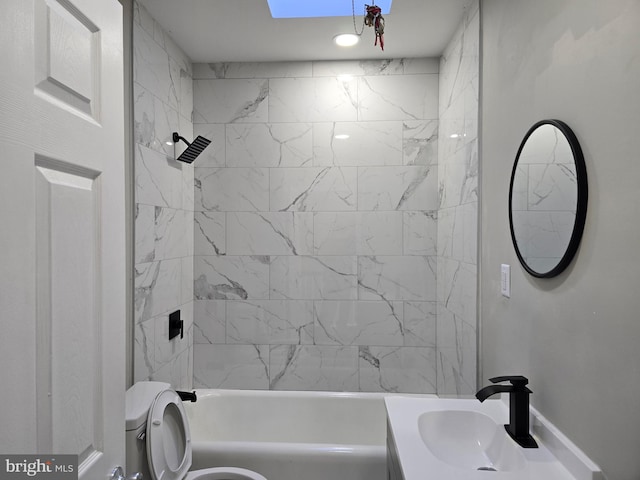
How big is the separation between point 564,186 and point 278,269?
1.94 metres

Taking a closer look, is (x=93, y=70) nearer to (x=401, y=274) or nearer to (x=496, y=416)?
(x=496, y=416)

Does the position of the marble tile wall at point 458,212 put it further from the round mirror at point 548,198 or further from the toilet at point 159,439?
the toilet at point 159,439

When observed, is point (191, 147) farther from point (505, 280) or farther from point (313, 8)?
point (505, 280)

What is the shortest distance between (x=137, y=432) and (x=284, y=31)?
2240 mm

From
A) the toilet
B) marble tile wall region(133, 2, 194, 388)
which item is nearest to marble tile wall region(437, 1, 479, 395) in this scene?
the toilet

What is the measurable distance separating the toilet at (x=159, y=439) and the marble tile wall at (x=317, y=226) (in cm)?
89

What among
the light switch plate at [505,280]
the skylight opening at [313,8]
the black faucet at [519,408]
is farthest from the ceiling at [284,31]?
the black faucet at [519,408]

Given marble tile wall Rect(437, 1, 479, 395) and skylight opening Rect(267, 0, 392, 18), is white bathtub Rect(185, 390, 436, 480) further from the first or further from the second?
skylight opening Rect(267, 0, 392, 18)

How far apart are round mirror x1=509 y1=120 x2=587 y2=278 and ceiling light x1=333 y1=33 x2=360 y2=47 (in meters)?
1.40

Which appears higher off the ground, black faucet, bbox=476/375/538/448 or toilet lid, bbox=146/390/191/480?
black faucet, bbox=476/375/538/448

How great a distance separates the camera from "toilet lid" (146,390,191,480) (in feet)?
5.41

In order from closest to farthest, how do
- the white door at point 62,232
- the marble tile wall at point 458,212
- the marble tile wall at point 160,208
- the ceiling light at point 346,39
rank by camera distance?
the white door at point 62,232 → the marble tile wall at point 458,212 → the marble tile wall at point 160,208 → the ceiling light at point 346,39

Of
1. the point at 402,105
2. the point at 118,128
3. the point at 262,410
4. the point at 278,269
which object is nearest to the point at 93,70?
the point at 118,128

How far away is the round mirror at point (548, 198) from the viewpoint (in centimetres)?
111
